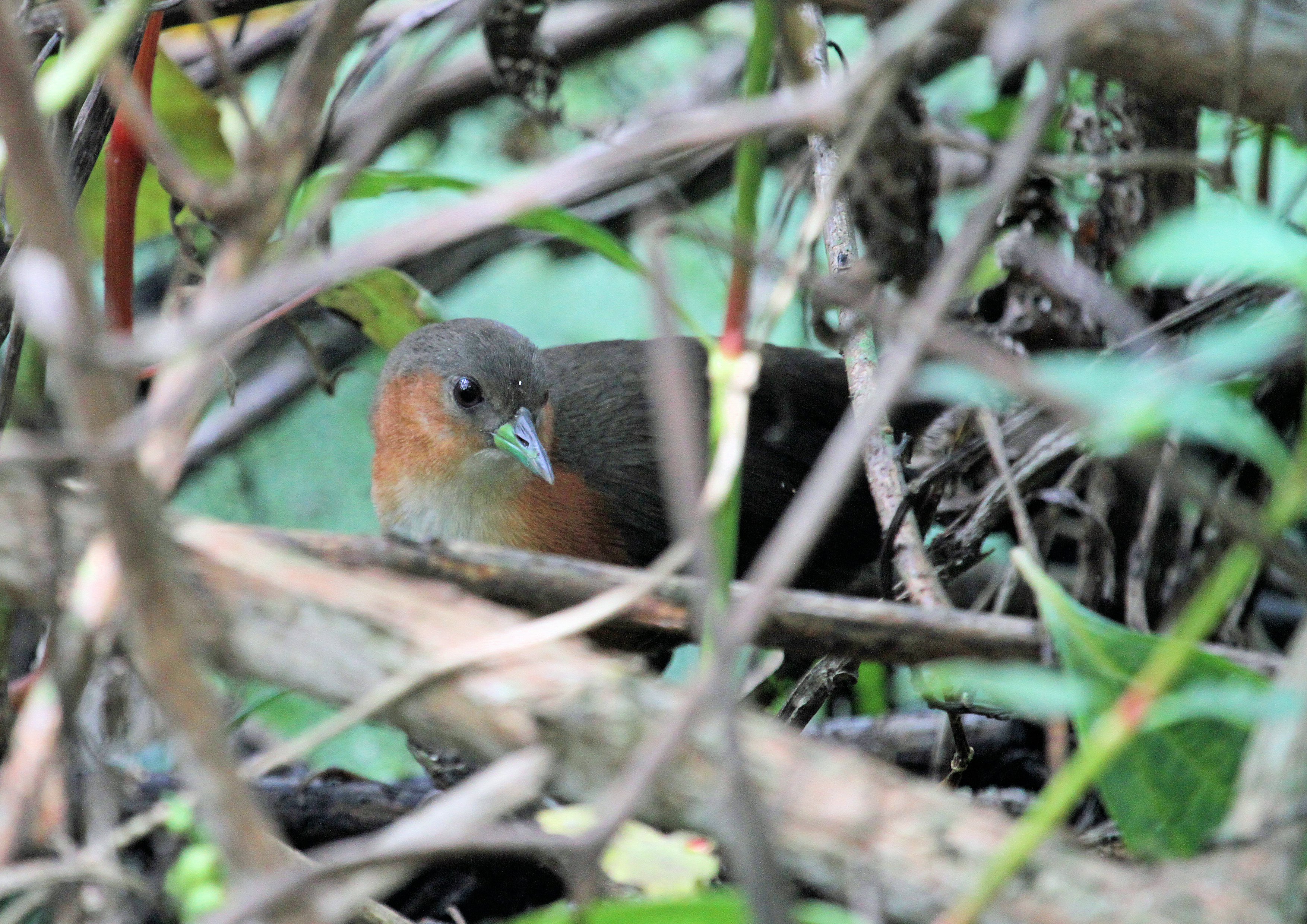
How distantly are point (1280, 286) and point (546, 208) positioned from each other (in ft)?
4.16

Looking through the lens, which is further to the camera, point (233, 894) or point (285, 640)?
point (285, 640)

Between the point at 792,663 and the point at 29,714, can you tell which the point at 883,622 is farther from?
the point at 792,663

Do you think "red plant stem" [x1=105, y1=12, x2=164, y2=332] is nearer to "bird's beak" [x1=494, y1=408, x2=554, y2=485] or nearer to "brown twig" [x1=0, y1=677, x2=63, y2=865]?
"bird's beak" [x1=494, y1=408, x2=554, y2=485]

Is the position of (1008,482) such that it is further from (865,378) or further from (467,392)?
(467,392)

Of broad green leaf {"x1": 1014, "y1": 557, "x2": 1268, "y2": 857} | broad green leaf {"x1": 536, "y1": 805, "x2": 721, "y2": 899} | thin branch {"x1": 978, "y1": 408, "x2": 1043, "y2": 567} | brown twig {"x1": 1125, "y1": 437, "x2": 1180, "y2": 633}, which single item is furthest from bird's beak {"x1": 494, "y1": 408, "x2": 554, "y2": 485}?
broad green leaf {"x1": 1014, "y1": 557, "x2": 1268, "y2": 857}

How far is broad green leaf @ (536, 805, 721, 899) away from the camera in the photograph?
130 centimetres

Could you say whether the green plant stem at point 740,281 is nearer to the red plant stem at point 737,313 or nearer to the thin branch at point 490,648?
the red plant stem at point 737,313

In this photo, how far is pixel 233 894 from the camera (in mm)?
883

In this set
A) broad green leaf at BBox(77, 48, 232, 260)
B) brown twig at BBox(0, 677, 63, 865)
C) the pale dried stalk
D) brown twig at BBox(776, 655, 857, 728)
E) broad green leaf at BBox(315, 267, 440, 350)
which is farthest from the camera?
broad green leaf at BBox(315, 267, 440, 350)

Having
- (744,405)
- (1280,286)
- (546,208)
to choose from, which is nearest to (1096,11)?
(744,405)

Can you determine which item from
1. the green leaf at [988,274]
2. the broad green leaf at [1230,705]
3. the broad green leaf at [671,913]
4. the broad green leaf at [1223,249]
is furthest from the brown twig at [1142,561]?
the broad green leaf at [671,913]

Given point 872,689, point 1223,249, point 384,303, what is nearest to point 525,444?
point 384,303

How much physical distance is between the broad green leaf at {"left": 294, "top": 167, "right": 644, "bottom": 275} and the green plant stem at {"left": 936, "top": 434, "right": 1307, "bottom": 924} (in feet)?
2.01

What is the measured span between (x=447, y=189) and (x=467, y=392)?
0.74 metres
